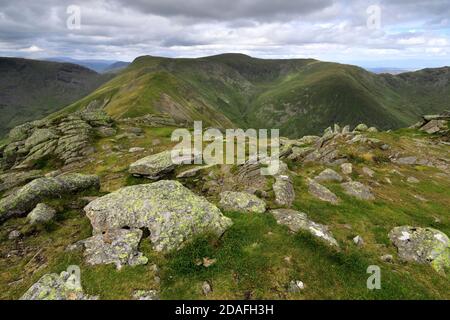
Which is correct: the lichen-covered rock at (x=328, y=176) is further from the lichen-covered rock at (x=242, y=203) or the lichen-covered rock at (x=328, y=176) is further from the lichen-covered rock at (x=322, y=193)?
the lichen-covered rock at (x=242, y=203)

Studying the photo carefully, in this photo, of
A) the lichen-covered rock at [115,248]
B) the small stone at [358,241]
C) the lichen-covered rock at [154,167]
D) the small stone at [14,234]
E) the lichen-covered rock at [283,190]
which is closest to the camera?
the lichen-covered rock at [115,248]

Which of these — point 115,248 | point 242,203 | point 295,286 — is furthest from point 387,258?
point 115,248

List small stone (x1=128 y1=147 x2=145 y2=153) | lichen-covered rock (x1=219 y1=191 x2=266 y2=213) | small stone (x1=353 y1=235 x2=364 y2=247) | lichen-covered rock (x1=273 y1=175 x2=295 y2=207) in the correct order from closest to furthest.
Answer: small stone (x1=353 y1=235 x2=364 y2=247)
lichen-covered rock (x1=219 y1=191 x2=266 y2=213)
lichen-covered rock (x1=273 y1=175 x2=295 y2=207)
small stone (x1=128 y1=147 x2=145 y2=153)

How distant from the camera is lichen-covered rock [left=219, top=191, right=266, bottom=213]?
24.1m

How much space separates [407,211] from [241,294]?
870 inches

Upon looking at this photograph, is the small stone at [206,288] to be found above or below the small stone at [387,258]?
above

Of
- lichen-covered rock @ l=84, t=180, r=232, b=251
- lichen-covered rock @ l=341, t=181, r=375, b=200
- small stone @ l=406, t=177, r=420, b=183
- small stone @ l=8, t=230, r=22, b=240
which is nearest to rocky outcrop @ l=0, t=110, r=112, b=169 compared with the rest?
small stone @ l=8, t=230, r=22, b=240

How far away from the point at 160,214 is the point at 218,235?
13.9ft

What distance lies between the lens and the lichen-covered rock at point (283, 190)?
26.5 meters

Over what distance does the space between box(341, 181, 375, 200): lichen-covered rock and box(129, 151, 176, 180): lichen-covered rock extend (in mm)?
19806

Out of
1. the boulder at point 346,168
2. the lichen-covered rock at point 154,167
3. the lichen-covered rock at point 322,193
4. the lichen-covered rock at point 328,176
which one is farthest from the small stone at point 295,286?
the boulder at point 346,168

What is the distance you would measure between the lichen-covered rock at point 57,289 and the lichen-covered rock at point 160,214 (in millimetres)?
4566

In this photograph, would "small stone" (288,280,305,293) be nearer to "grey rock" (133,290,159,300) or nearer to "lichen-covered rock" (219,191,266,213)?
"grey rock" (133,290,159,300)
